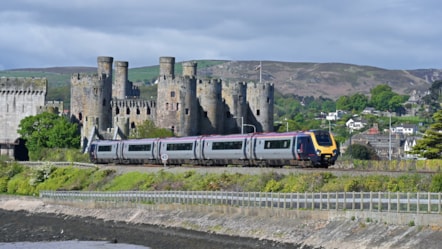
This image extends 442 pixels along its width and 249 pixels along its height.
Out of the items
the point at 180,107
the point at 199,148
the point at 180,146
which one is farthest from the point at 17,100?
the point at 199,148

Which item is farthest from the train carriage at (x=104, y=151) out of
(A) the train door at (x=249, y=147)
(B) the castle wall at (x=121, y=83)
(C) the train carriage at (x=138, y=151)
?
(B) the castle wall at (x=121, y=83)

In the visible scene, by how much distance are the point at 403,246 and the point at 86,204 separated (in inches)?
1401

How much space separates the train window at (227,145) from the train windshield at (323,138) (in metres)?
7.12

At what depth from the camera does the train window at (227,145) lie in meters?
67.5

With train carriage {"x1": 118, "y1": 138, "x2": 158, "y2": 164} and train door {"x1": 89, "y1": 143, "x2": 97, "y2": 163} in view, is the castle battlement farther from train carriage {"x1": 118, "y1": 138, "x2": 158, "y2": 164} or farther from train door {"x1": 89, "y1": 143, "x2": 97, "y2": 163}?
train carriage {"x1": 118, "y1": 138, "x2": 158, "y2": 164}

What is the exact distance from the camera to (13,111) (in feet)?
428

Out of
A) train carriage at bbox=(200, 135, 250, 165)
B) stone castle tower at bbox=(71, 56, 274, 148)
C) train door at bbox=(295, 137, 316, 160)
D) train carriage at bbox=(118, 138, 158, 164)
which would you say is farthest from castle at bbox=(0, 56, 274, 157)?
train door at bbox=(295, 137, 316, 160)

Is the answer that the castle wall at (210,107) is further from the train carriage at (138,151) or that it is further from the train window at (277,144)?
the train window at (277,144)

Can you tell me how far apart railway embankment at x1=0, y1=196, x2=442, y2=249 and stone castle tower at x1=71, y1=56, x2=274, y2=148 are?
44.1 m

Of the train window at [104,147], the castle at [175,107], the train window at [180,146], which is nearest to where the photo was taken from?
the train window at [180,146]

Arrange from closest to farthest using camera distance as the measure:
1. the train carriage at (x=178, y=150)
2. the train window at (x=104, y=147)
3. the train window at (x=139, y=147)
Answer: the train carriage at (x=178, y=150) → the train window at (x=139, y=147) → the train window at (x=104, y=147)

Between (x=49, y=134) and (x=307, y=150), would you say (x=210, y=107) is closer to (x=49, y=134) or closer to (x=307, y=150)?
(x=49, y=134)

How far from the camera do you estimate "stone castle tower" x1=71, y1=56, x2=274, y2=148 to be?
11088 cm

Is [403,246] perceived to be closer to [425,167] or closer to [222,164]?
[425,167]
